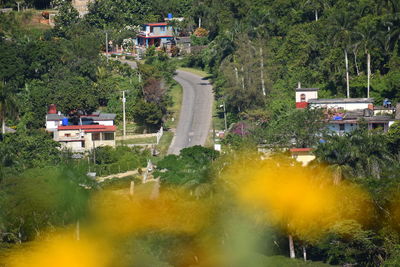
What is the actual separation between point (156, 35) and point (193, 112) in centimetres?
2101

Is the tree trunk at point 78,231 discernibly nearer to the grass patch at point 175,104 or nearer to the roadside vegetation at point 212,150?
the roadside vegetation at point 212,150

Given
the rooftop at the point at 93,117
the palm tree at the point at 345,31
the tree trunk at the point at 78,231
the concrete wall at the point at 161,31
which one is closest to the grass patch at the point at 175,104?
the rooftop at the point at 93,117

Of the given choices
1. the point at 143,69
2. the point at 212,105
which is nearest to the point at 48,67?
the point at 143,69

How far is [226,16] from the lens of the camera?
101375 mm

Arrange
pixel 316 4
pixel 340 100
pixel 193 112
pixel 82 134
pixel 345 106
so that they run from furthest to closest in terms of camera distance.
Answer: pixel 316 4 → pixel 193 112 → pixel 82 134 → pixel 340 100 → pixel 345 106

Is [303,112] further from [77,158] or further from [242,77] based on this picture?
[77,158]

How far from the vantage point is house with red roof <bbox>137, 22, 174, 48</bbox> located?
352ft

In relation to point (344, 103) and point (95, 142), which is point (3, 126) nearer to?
point (95, 142)

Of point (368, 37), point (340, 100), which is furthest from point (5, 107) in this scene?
point (368, 37)

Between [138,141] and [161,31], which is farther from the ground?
[161,31]

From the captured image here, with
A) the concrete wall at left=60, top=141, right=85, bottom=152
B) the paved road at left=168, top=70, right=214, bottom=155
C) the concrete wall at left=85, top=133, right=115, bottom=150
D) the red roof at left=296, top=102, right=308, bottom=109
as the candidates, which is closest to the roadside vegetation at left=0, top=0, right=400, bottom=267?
the red roof at left=296, top=102, right=308, bottom=109

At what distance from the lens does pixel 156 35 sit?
10762 cm

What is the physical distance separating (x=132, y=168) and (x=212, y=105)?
16219 millimetres

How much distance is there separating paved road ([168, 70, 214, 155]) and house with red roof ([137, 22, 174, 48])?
796cm
